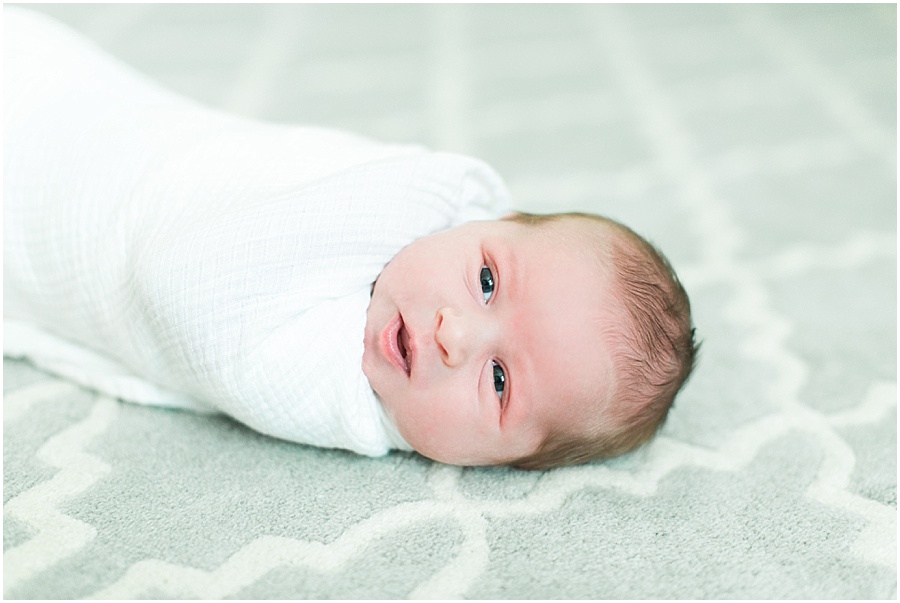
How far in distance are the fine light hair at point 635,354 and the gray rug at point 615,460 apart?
0.04 m

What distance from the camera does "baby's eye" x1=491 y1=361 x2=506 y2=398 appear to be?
817 mm

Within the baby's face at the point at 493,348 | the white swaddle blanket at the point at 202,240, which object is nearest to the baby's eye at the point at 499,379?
the baby's face at the point at 493,348

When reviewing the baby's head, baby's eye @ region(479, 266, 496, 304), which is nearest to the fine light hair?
the baby's head

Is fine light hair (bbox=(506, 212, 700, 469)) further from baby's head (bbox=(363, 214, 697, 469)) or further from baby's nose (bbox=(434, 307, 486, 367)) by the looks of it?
baby's nose (bbox=(434, 307, 486, 367))

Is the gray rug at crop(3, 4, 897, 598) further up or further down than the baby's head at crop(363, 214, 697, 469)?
further down

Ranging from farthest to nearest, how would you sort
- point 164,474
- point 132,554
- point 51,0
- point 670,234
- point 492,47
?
point 51,0 < point 492,47 < point 670,234 < point 164,474 < point 132,554

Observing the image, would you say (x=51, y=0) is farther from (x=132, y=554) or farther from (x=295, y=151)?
(x=132, y=554)

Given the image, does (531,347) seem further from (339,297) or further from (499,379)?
(339,297)

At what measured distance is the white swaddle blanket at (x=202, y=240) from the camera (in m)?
0.81

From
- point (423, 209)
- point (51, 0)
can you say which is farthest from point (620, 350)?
point (51, 0)

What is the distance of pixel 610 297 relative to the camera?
2.63 ft

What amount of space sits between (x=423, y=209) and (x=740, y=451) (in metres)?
0.43

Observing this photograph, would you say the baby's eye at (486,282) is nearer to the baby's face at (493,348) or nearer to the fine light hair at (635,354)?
the baby's face at (493,348)

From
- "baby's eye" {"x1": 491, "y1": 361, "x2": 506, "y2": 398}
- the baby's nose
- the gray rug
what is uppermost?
the baby's nose
